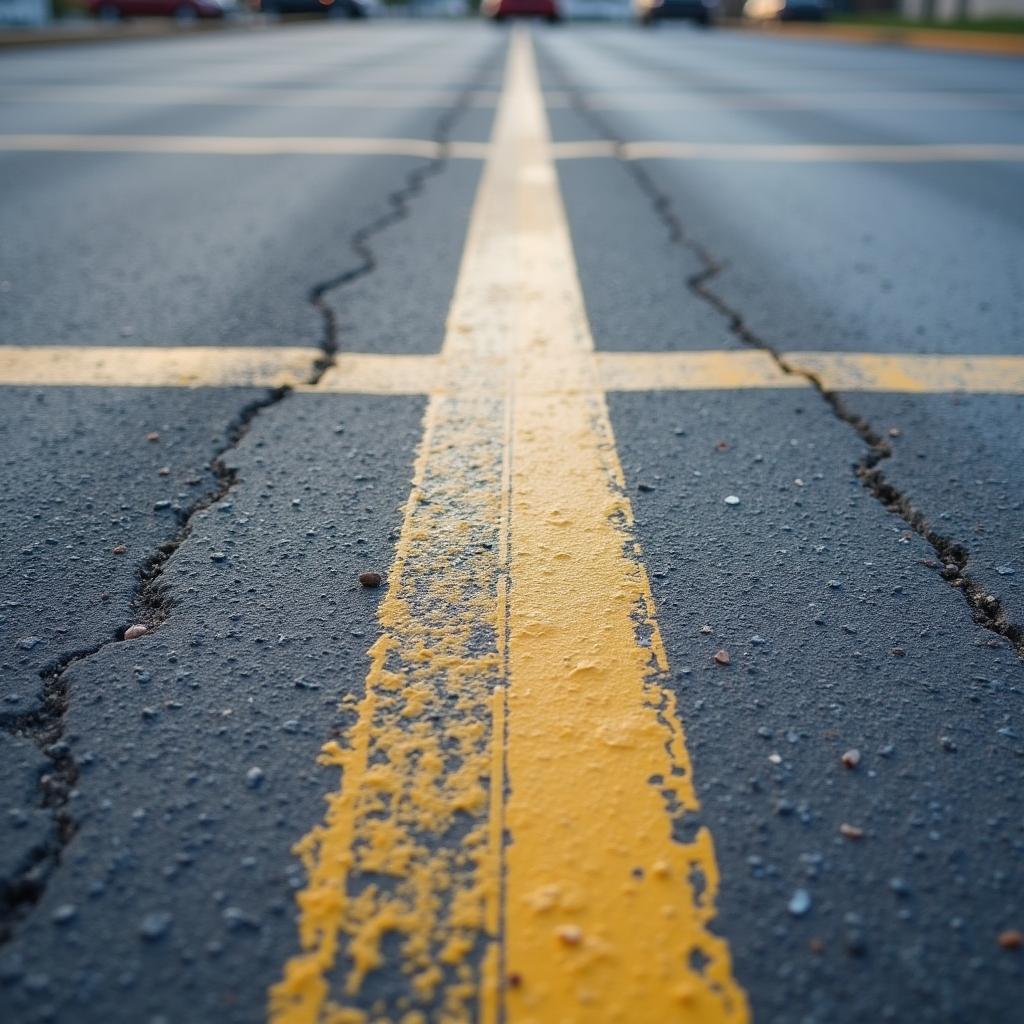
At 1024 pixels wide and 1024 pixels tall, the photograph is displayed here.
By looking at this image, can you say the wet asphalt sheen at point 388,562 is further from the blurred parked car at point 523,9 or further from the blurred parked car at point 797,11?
the blurred parked car at point 523,9

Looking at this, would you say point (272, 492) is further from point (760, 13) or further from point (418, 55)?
point (760, 13)

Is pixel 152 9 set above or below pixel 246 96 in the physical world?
above

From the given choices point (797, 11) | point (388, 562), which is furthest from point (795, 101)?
point (797, 11)

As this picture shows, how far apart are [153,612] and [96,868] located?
2.08ft

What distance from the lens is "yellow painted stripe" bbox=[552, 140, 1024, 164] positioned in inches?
272

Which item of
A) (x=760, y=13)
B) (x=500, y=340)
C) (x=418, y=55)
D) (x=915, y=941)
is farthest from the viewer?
(x=760, y=13)

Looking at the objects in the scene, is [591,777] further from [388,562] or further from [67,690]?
[67,690]

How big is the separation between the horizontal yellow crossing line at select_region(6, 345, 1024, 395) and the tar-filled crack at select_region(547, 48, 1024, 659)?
118 mm

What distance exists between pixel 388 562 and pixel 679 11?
35765mm

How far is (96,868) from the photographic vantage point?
129cm

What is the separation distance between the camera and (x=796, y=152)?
282 inches

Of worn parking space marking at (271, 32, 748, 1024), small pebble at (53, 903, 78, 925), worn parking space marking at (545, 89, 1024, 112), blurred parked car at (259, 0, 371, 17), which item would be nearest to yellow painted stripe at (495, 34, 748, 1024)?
worn parking space marking at (271, 32, 748, 1024)

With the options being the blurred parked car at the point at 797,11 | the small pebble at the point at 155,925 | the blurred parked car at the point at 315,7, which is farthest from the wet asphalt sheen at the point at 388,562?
the blurred parked car at the point at 315,7

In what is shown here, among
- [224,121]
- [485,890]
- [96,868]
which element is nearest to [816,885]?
[485,890]
